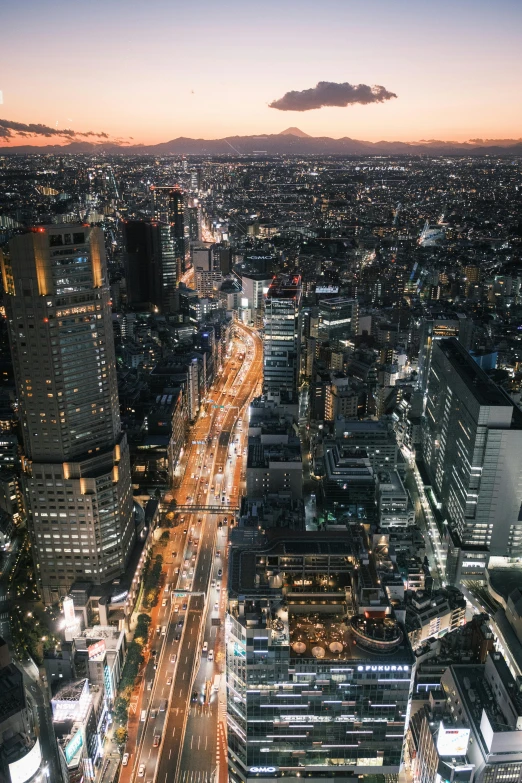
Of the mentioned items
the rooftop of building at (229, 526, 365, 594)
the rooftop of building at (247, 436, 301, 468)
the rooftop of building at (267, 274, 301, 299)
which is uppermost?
the rooftop of building at (267, 274, 301, 299)

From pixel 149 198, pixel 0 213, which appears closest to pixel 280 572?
pixel 0 213

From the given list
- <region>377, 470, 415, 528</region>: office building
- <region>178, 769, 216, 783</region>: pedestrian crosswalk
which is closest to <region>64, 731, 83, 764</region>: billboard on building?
<region>178, 769, 216, 783</region>: pedestrian crosswalk

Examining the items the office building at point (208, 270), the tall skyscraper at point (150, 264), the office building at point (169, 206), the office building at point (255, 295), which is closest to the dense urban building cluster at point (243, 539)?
the tall skyscraper at point (150, 264)

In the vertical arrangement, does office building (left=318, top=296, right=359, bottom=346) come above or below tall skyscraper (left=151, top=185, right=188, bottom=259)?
below

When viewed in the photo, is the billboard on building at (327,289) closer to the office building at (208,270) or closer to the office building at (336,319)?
the office building at (336,319)

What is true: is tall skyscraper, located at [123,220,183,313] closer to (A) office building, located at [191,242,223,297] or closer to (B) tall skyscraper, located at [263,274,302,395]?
(A) office building, located at [191,242,223,297]

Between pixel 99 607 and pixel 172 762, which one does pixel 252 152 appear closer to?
pixel 99 607
